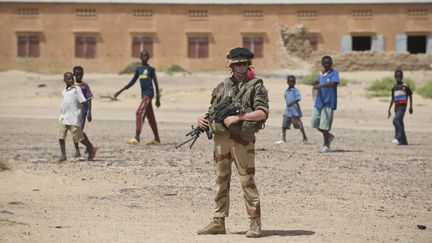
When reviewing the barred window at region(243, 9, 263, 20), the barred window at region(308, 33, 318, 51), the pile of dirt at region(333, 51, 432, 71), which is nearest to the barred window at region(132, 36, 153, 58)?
the barred window at region(243, 9, 263, 20)

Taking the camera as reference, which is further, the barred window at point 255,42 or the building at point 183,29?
the barred window at point 255,42

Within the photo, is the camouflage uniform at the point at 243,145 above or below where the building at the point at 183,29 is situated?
below

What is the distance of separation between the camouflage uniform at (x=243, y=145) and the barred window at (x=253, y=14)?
38.5m

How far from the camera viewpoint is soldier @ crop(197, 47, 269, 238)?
9195mm

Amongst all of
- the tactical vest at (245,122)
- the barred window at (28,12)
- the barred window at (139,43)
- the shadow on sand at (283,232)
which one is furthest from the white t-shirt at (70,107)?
the barred window at (28,12)

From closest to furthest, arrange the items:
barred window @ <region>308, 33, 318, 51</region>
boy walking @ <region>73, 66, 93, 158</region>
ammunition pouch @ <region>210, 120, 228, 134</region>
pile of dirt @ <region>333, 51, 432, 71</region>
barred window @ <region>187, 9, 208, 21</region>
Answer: ammunition pouch @ <region>210, 120, 228, 134</region>, boy walking @ <region>73, 66, 93, 158</region>, pile of dirt @ <region>333, 51, 432, 71</region>, barred window @ <region>308, 33, 318, 51</region>, barred window @ <region>187, 9, 208, 21</region>

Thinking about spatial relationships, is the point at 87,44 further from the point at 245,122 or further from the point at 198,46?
the point at 245,122

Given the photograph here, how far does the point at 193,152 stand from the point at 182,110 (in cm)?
1217

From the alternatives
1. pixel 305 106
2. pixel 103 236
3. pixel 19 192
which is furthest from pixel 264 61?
pixel 103 236

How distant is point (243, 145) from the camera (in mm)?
9273

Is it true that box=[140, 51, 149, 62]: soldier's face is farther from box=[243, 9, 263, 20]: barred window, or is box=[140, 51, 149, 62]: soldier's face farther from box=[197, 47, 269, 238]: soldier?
box=[243, 9, 263, 20]: barred window

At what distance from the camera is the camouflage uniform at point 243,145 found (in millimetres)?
9219

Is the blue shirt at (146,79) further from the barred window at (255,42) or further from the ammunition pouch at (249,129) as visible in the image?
the barred window at (255,42)

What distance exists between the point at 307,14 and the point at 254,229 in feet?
127
